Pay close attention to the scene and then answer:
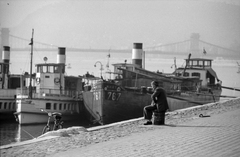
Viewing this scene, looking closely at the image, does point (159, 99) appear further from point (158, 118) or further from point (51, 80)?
point (51, 80)

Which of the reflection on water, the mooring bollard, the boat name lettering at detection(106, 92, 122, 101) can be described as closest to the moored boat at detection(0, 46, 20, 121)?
the reflection on water

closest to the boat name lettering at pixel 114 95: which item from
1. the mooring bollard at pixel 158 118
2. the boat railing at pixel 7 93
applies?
the boat railing at pixel 7 93

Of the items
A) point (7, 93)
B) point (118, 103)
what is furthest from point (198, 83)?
point (7, 93)

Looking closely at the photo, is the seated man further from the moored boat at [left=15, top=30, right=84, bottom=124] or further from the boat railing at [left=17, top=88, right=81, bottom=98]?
the boat railing at [left=17, top=88, right=81, bottom=98]

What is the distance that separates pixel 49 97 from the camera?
97.2 feet

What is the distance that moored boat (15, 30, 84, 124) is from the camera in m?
28.5

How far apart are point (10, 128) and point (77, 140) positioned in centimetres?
1806

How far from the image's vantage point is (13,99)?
107 ft

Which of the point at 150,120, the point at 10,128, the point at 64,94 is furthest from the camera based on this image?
the point at 64,94

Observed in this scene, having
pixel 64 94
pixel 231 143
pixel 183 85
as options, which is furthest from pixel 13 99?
pixel 231 143

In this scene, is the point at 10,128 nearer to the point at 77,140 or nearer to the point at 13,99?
the point at 13,99

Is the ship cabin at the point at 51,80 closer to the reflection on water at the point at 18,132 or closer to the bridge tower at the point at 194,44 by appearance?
the reflection on water at the point at 18,132

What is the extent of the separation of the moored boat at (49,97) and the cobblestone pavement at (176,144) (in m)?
18.7

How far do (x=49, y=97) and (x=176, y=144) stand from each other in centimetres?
2185
